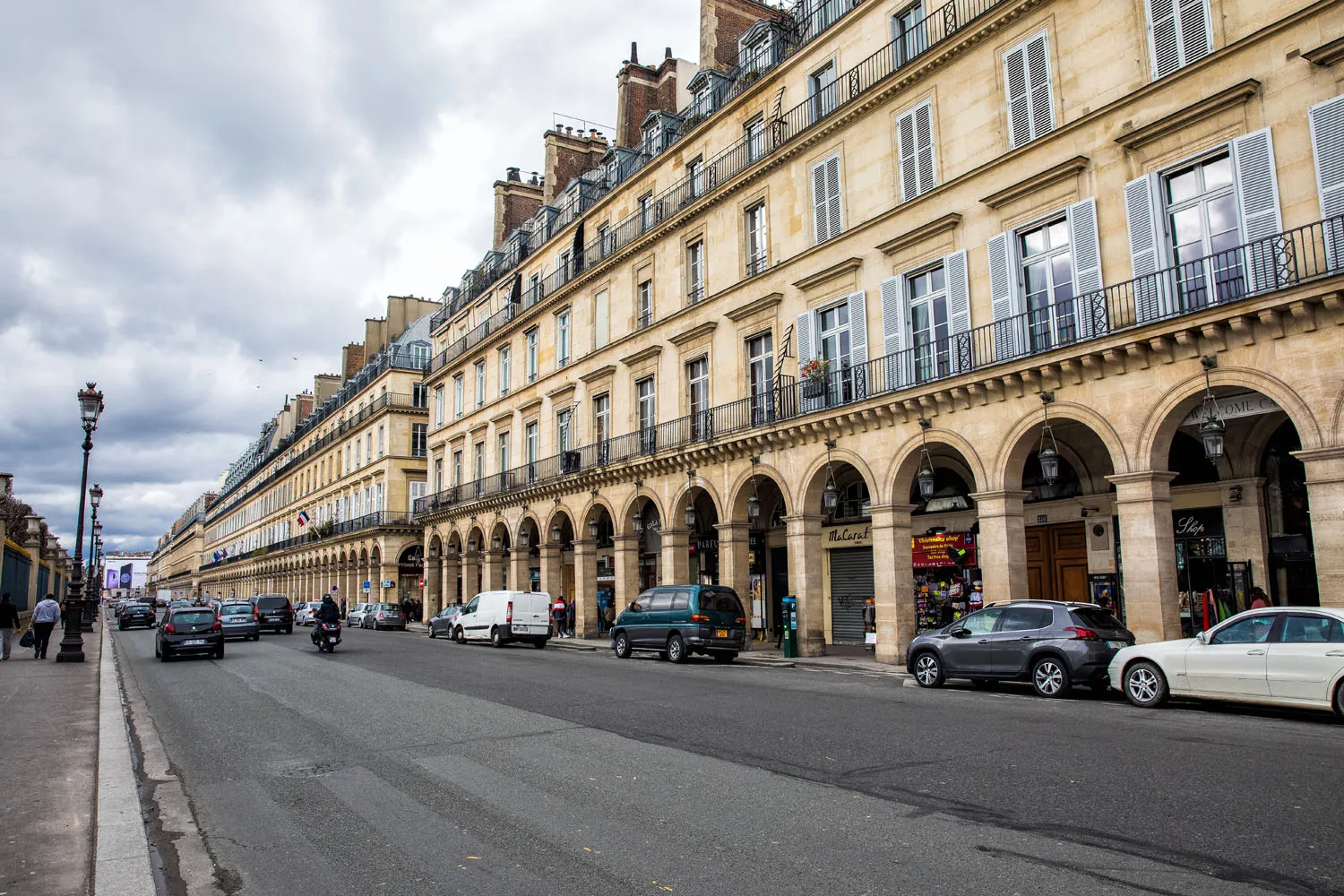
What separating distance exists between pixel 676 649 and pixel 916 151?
12747 millimetres

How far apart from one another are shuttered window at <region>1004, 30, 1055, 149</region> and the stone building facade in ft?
0.23

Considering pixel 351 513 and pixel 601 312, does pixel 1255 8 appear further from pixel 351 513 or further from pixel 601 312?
pixel 351 513

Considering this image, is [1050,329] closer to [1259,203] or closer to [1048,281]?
[1048,281]

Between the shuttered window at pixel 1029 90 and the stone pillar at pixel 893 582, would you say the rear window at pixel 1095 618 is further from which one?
the shuttered window at pixel 1029 90

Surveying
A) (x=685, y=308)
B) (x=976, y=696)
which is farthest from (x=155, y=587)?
(x=976, y=696)

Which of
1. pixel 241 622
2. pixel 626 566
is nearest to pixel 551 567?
pixel 626 566

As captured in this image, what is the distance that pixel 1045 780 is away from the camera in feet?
24.4

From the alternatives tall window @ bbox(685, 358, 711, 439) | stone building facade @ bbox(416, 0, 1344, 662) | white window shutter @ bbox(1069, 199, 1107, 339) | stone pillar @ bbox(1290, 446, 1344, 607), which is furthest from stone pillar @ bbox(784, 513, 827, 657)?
stone pillar @ bbox(1290, 446, 1344, 607)

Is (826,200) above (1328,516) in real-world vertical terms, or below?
above

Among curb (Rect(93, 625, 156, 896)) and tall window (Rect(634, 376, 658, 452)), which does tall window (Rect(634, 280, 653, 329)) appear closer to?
tall window (Rect(634, 376, 658, 452))

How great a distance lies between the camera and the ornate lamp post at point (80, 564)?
2091 cm

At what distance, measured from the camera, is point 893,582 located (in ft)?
67.1

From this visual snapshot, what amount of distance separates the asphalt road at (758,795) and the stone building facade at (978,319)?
5.68 m

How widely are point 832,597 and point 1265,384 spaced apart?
14.2m
